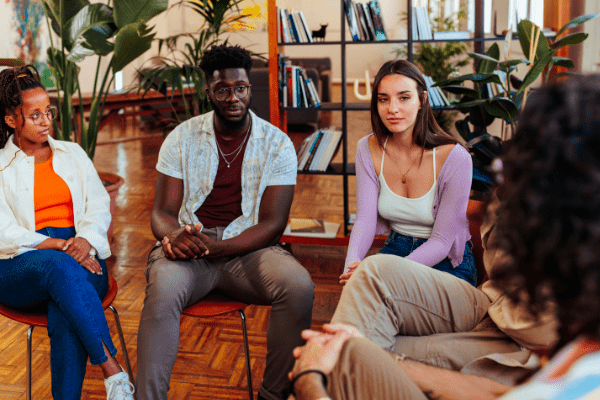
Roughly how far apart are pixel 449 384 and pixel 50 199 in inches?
57.9

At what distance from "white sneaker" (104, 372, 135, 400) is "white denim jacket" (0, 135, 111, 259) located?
1.49ft

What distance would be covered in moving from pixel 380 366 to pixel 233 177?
46.8 inches

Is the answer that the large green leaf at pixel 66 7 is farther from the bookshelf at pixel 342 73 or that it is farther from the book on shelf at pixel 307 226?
the book on shelf at pixel 307 226

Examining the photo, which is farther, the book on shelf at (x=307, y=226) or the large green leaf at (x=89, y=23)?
the book on shelf at (x=307, y=226)

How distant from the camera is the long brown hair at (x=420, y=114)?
1973 mm

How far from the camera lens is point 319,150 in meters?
3.25

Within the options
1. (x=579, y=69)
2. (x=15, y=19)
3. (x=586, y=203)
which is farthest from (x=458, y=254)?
(x=15, y=19)

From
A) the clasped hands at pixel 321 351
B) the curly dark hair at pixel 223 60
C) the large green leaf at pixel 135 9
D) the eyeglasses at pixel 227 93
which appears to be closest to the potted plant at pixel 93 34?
the large green leaf at pixel 135 9

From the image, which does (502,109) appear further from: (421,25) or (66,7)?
(66,7)

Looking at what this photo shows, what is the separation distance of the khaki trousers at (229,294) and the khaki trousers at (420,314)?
349 mm

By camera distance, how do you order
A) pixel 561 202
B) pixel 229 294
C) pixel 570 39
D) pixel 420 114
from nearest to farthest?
pixel 561 202 → pixel 229 294 → pixel 420 114 → pixel 570 39

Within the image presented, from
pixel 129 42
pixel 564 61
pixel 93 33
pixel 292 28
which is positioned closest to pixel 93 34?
pixel 93 33

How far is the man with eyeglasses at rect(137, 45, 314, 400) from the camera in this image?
5.68 feet

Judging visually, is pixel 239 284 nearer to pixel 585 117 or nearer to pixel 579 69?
pixel 585 117
